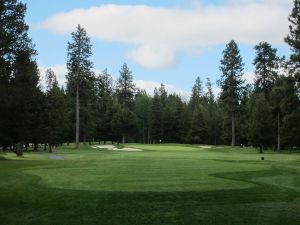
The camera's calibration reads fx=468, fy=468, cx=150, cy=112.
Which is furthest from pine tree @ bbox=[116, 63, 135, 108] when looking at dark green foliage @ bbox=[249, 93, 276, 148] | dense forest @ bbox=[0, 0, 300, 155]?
dark green foliage @ bbox=[249, 93, 276, 148]

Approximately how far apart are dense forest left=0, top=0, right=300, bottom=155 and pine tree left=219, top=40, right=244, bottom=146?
0.67ft

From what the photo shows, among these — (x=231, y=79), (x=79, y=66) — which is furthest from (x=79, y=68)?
(x=231, y=79)

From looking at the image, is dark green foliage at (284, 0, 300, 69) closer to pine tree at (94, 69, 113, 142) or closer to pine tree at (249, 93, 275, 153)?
pine tree at (249, 93, 275, 153)

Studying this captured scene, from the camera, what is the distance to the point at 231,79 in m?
96.7

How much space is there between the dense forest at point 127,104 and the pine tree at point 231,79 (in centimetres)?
21

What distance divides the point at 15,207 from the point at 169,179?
8.31 m

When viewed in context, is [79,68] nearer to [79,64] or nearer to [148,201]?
[79,64]

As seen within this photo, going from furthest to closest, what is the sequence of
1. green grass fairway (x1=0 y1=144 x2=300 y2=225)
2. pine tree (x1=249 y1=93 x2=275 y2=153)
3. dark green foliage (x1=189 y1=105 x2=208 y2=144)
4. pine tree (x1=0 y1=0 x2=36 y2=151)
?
dark green foliage (x1=189 y1=105 x2=208 y2=144)
pine tree (x1=249 y1=93 x2=275 y2=153)
pine tree (x1=0 y1=0 x2=36 y2=151)
green grass fairway (x1=0 y1=144 x2=300 y2=225)

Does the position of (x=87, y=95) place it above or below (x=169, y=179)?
above

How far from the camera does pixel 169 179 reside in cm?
2095

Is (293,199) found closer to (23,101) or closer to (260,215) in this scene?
(260,215)

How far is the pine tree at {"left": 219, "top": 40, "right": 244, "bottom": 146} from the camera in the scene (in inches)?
3797

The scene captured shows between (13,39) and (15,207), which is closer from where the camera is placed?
(15,207)

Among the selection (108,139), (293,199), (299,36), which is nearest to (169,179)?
(293,199)
